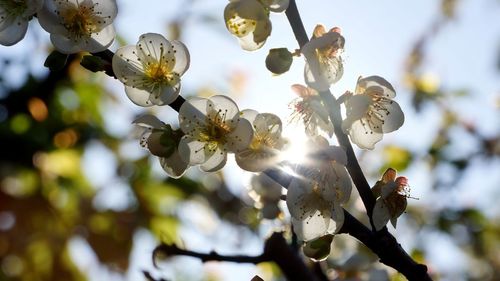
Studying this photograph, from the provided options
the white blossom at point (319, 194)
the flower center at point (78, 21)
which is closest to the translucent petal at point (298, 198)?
the white blossom at point (319, 194)

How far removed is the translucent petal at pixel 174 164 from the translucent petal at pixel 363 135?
1.00ft

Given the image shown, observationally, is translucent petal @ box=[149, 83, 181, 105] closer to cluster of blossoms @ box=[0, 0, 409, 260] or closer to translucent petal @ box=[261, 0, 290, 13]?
cluster of blossoms @ box=[0, 0, 409, 260]

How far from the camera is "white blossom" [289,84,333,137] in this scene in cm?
106

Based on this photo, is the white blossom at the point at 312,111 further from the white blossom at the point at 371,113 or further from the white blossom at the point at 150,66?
the white blossom at the point at 150,66

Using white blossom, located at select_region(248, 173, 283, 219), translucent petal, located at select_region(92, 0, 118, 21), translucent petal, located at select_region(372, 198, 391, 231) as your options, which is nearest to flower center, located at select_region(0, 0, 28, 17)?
translucent petal, located at select_region(92, 0, 118, 21)

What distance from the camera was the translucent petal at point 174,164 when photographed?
1154 millimetres

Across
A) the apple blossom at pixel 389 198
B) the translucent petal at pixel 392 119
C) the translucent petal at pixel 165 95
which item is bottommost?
the translucent petal at pixel 165 95

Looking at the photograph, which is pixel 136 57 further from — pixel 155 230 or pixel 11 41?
pixel 155 230

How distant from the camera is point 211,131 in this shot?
46.8 inches

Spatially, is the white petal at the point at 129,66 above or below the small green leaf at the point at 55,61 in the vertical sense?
above

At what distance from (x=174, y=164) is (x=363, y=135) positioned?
0.35m

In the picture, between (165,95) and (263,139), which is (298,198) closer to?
(263,139)

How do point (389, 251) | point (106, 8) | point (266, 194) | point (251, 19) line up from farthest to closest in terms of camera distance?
point (266, 194) < point (106, 8) < point (251, 19) < point (389, 251)

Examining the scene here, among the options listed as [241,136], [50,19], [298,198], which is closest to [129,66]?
[50,19]
